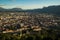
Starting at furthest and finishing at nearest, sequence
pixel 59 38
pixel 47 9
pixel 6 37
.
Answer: pixel 47 9, pixel 6 37, pixel 59 38

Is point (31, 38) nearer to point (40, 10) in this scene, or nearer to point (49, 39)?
point (49, 39)

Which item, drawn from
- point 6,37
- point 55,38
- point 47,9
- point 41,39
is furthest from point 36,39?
point 47,9

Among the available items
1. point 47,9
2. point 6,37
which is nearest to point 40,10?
point 47,9

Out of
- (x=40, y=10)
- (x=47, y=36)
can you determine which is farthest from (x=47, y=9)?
(x=47, y=36)

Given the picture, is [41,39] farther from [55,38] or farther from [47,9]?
[47,9]

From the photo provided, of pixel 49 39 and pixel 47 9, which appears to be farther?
pixel 47 9

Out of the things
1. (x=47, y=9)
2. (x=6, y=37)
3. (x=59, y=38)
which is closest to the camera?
(x=59, y=38)

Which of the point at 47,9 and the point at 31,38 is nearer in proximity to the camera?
the point at 31,38

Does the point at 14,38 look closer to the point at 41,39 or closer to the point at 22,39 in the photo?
the point at 22,39
